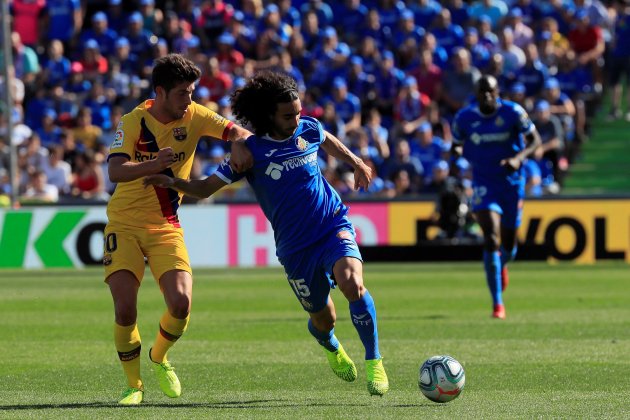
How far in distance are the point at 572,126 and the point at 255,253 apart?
7238 millimetres

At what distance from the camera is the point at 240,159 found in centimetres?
834

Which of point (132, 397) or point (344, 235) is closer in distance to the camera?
point (132, 397)

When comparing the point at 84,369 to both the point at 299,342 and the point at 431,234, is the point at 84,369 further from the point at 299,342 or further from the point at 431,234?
the point at 431,234

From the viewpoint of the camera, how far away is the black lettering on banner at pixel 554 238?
72.1ft

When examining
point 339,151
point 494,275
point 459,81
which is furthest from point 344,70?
point 339,151

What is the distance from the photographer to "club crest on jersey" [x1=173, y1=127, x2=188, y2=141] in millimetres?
8623

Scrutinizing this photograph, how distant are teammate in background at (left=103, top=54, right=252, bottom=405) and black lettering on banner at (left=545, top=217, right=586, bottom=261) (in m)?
14.0

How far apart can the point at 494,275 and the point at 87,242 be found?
1018cm

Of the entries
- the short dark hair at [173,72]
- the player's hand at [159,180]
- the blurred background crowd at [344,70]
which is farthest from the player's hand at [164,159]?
the blurred background crowd at [344,70]

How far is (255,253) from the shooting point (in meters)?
22.2

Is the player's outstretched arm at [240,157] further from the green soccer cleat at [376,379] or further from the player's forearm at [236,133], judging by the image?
the green soccer cleat at [376,379]

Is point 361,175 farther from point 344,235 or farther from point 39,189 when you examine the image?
point 39,189

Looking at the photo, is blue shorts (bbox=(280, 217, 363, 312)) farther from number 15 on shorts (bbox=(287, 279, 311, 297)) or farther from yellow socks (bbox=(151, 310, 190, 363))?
yellow socks (bbox=(151, 310, 190, 363))

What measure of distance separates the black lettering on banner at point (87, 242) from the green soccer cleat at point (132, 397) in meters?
13.7
